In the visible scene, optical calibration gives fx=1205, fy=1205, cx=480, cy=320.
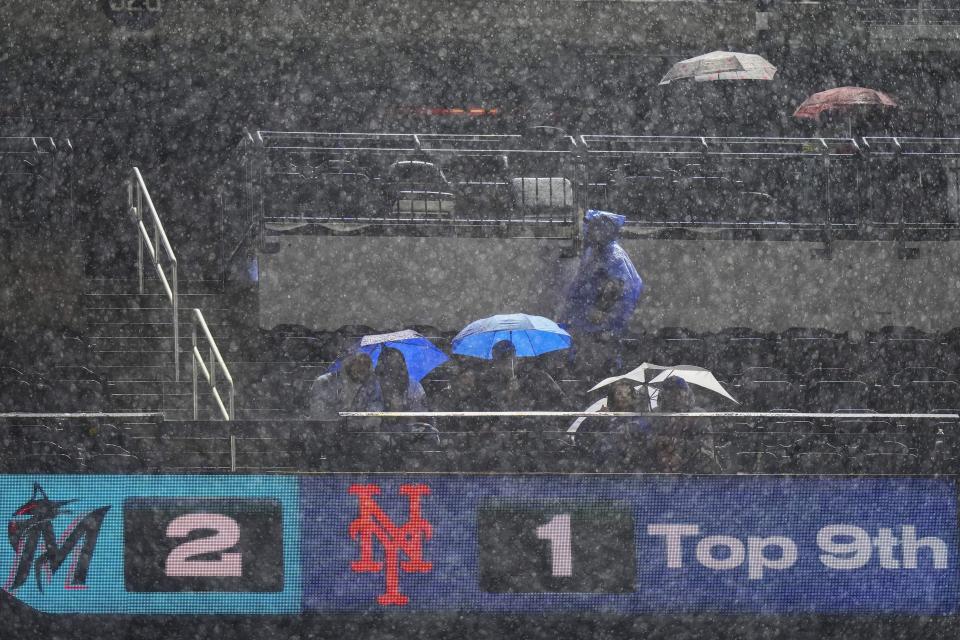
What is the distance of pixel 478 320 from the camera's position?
11.2m

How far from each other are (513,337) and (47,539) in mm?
4541

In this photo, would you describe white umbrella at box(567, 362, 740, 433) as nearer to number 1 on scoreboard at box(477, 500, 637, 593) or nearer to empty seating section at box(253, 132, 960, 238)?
number 1 on scoreboard at box(477, 500, 637, 593)

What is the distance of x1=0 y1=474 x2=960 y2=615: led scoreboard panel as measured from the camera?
6.96m

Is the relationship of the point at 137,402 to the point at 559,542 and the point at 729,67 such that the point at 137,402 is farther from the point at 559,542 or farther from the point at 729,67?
the point at 729,67

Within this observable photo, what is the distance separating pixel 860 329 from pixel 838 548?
709 cm

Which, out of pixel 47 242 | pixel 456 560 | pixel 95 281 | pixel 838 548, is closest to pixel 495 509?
pixel 456 560

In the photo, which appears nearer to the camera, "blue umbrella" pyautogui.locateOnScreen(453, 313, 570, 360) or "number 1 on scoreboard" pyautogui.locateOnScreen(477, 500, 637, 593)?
"number 1 on scoreboard" pyautogui.locateOnScreen(477, 500, 637, 593)

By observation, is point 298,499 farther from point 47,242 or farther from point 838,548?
point 47,242

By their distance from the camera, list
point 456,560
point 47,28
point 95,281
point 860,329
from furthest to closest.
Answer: point 47,28
point 860,329
point 95,281
point 456,560

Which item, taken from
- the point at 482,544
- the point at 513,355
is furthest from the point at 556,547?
the point at 513,355

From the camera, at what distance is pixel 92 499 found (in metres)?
7.03

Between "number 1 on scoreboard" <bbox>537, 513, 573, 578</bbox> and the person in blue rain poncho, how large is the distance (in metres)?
3.63

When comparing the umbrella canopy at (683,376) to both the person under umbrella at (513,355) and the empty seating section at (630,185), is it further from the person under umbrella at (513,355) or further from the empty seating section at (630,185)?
the empty seating section at (630,185)

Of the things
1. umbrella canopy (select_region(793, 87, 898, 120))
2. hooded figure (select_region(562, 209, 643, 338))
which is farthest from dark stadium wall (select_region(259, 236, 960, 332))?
A: hooded figure (select_region(562, 209, 643, 338))
